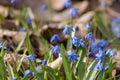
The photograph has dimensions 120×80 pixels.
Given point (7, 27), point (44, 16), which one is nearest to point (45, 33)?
point (7, 27)

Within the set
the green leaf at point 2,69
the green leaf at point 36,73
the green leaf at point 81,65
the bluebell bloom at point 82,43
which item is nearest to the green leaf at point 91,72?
the green leaf at point 81,65

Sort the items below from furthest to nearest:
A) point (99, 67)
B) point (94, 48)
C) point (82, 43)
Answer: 1. point (94, 48)
2. point (82, 43)
3. point (99, 67)

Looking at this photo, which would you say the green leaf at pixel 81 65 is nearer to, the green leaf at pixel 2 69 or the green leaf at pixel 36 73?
the green leaf at pixel 36 73

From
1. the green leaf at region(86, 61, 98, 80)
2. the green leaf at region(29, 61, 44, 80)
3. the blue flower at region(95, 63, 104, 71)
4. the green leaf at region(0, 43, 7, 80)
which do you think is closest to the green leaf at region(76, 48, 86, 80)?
the green leaf at region(86, 61, 98, 80)

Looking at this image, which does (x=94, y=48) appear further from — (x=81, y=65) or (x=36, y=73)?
(x=36, y=73)

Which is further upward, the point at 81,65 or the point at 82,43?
the point at 82,43

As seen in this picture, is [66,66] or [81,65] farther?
[81,65]

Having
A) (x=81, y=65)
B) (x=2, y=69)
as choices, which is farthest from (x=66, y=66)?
(x=2, y=69)

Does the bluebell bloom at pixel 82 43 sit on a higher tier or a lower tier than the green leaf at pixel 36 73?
higher

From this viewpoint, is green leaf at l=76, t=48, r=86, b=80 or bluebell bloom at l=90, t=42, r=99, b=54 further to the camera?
bluebell bloom at l=90, t=42, r=99, b=54

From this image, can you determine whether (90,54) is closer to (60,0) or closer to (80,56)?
(80,56)

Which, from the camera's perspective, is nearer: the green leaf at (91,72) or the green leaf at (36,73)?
the green leaf at (36,73)

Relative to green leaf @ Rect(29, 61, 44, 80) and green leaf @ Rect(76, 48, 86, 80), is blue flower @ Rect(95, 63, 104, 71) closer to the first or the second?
green leaf @ Rect(76, 48, 86, 80)
